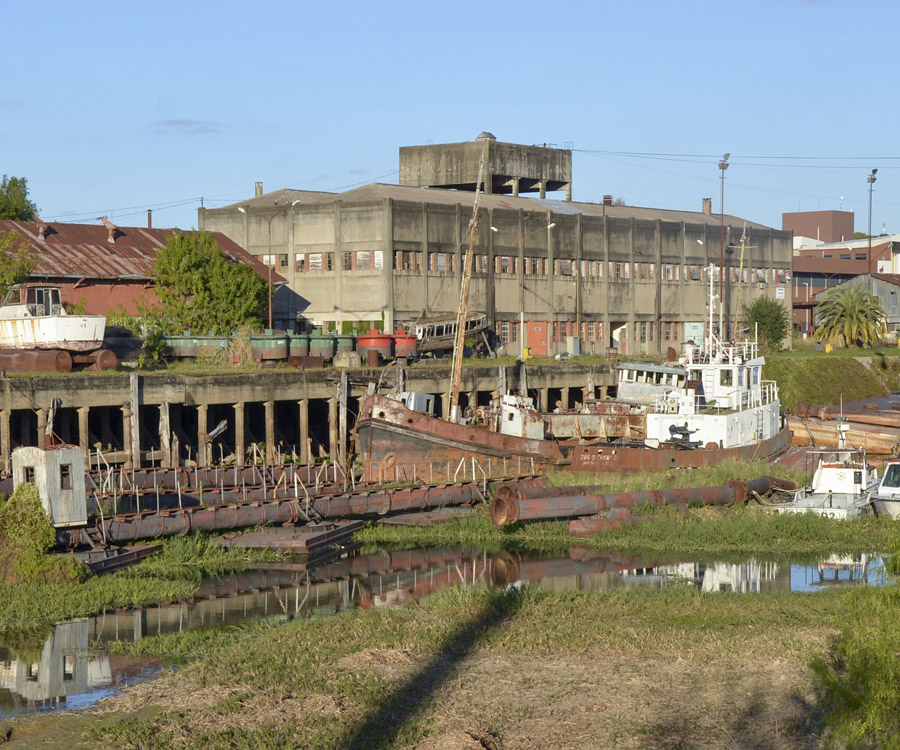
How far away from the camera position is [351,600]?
1068 inches

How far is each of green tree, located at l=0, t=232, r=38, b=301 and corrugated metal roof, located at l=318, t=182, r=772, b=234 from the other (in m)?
19.6

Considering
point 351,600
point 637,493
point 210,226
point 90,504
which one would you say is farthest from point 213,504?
point 210,226

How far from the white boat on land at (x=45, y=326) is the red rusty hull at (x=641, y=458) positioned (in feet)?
58.8

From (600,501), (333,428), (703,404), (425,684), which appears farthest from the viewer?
(333,428)

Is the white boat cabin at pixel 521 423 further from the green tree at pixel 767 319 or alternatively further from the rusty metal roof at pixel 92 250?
the green tree at pixel 767 319

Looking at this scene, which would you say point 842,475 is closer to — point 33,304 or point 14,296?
point 33,304

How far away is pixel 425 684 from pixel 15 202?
68156 mm

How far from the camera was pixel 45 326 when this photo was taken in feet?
144

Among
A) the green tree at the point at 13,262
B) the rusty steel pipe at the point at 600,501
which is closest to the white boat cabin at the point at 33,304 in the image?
the green tree at the point at 13,262

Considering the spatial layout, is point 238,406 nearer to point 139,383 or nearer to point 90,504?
point 139,383

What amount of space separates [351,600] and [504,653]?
701 centimetres

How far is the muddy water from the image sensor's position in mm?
20734

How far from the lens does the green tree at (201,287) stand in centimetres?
5778

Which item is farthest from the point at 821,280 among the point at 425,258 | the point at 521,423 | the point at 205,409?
the point at 205,409
